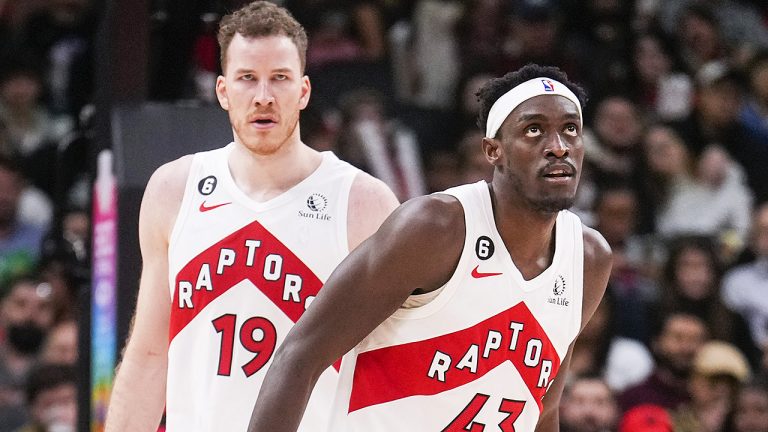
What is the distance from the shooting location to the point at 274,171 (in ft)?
14.7

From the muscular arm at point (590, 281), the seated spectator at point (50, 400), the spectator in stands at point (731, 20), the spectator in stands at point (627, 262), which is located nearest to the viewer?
the muscular arm at point (590, 281)

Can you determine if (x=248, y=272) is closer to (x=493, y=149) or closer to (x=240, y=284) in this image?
(x=240, y=284)

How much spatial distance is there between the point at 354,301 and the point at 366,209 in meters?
0.77

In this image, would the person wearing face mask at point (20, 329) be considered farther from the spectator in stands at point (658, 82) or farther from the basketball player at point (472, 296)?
the spectator in stands at point (658, 82)

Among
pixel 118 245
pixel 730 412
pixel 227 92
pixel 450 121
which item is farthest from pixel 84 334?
pixel 450 121

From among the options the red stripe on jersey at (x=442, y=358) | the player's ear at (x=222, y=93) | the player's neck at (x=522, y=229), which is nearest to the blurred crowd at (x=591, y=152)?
the player's ear at (x=222, y=93)

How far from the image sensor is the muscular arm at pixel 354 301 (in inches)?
143

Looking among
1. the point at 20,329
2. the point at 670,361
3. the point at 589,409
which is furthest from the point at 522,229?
the point at 20,329

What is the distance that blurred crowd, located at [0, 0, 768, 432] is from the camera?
7.86 meters

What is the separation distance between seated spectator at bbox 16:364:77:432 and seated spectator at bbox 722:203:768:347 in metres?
3.93

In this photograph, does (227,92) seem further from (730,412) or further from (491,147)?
(730,412)

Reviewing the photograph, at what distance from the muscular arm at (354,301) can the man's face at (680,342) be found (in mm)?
4603

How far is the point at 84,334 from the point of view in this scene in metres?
5.77

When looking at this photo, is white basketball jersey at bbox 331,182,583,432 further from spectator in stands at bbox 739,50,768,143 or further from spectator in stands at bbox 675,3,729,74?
spectator in stands at bbox 675,3,729,74
